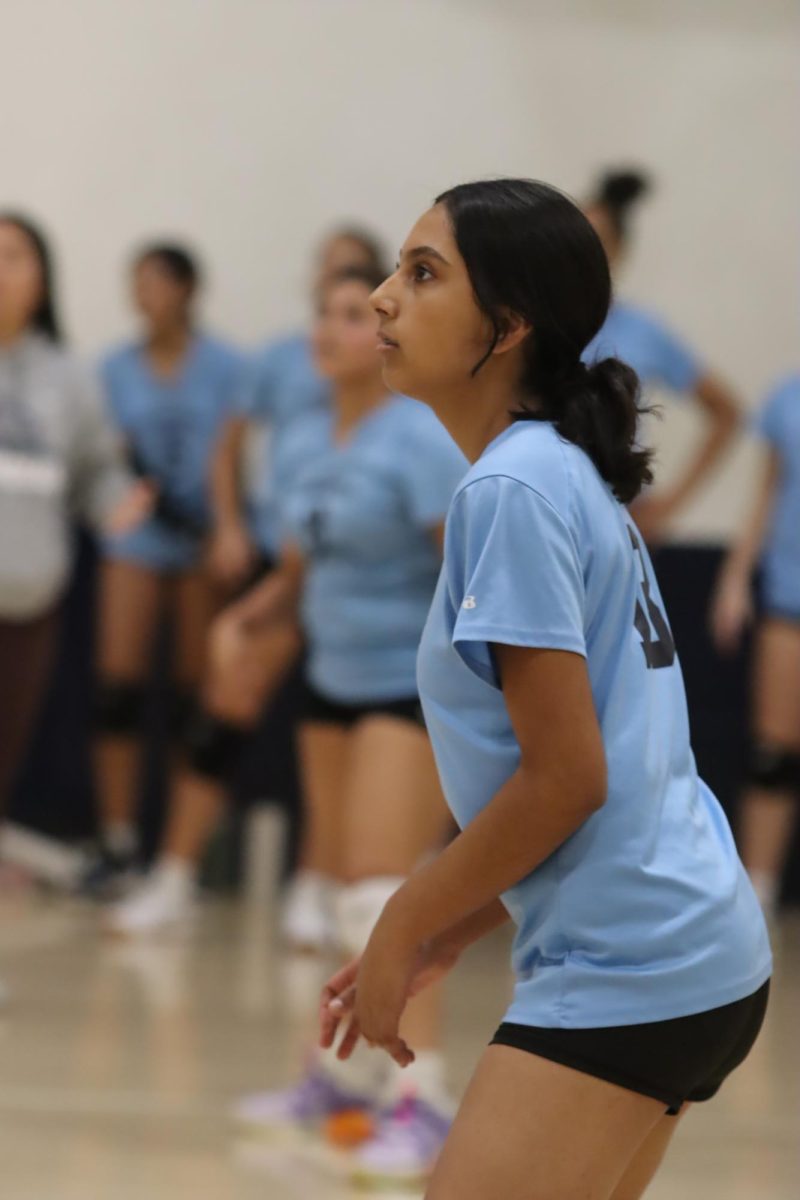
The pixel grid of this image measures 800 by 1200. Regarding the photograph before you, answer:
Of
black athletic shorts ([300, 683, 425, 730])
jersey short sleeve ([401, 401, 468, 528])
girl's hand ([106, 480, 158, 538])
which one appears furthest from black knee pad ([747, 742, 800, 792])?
jersey short sleeve ([401, 401, 468, 528])

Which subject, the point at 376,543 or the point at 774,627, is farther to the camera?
the point at 774,627

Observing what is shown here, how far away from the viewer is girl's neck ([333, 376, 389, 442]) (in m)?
2.76

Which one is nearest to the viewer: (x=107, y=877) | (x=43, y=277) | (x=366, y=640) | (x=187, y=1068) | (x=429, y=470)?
(x=429, y=470)

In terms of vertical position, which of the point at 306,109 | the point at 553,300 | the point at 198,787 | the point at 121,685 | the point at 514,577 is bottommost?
the point at 198,787

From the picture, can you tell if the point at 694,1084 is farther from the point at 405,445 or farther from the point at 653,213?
the point at 653,213

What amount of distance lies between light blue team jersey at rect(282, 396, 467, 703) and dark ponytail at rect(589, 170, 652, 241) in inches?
63.2

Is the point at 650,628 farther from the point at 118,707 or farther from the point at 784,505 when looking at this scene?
the point at 118,707

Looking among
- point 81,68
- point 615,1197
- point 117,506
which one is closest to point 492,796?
point 615,1197

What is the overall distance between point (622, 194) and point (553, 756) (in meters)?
3.41

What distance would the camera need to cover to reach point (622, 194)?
435 centimetres

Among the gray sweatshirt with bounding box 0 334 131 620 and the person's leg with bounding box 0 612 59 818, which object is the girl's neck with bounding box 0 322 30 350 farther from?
the person's leg with bounding box 0 612 59 818

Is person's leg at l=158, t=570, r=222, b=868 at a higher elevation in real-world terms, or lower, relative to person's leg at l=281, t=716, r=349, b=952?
lower

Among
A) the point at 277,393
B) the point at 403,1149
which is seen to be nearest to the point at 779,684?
the point at 277,393

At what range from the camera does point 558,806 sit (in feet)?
3.78
